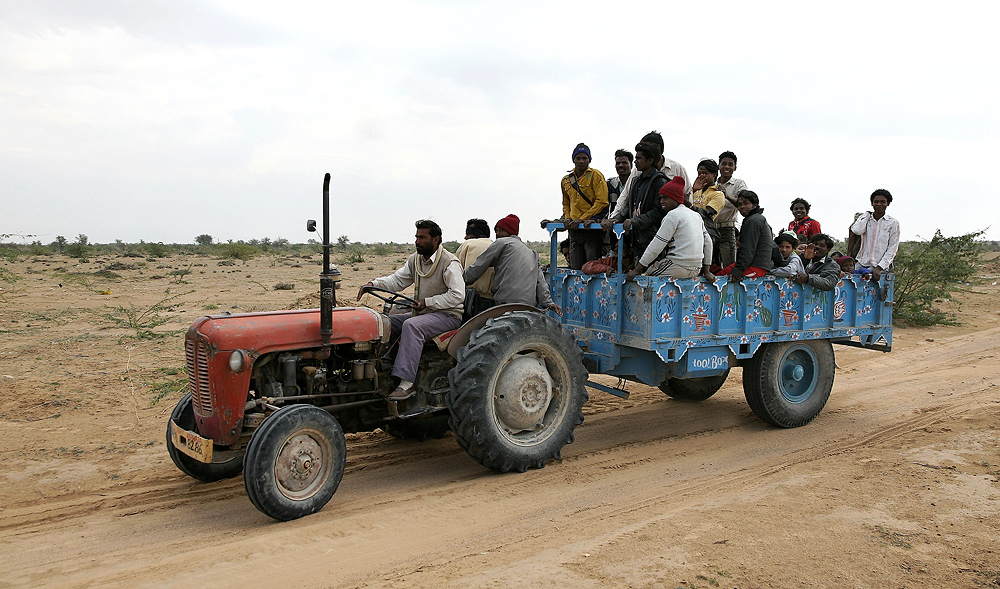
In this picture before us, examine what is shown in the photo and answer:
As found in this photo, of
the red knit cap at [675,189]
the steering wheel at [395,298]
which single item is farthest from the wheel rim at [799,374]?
the steering wheel at [395,298]

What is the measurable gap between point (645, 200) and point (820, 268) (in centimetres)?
224

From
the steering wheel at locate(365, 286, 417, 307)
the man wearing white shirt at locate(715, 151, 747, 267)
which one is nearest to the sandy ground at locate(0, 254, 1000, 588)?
the steering wheel at locate(365, 286, 417, 307)

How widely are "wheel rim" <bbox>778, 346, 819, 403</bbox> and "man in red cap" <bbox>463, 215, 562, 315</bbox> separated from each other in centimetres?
310

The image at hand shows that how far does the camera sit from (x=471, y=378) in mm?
5508

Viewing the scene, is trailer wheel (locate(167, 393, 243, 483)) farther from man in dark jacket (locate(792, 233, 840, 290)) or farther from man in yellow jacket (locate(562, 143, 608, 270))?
man in dark jacket (locate(792, 233, 840, 290))

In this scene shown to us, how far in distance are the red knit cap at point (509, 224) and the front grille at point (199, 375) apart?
9.02 ft

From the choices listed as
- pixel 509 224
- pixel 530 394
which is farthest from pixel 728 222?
pixel 530 394

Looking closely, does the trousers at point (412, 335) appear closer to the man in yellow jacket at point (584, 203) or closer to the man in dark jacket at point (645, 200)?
the man in dark jacket at point (645, 200)

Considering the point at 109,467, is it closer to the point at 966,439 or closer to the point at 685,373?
the point at 685,373

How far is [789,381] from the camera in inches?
297

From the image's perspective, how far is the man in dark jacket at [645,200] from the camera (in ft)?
22.4

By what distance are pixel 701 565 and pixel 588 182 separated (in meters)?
4.61

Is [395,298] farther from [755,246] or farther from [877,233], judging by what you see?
[877,233]

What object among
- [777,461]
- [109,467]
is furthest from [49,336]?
[777,461]
